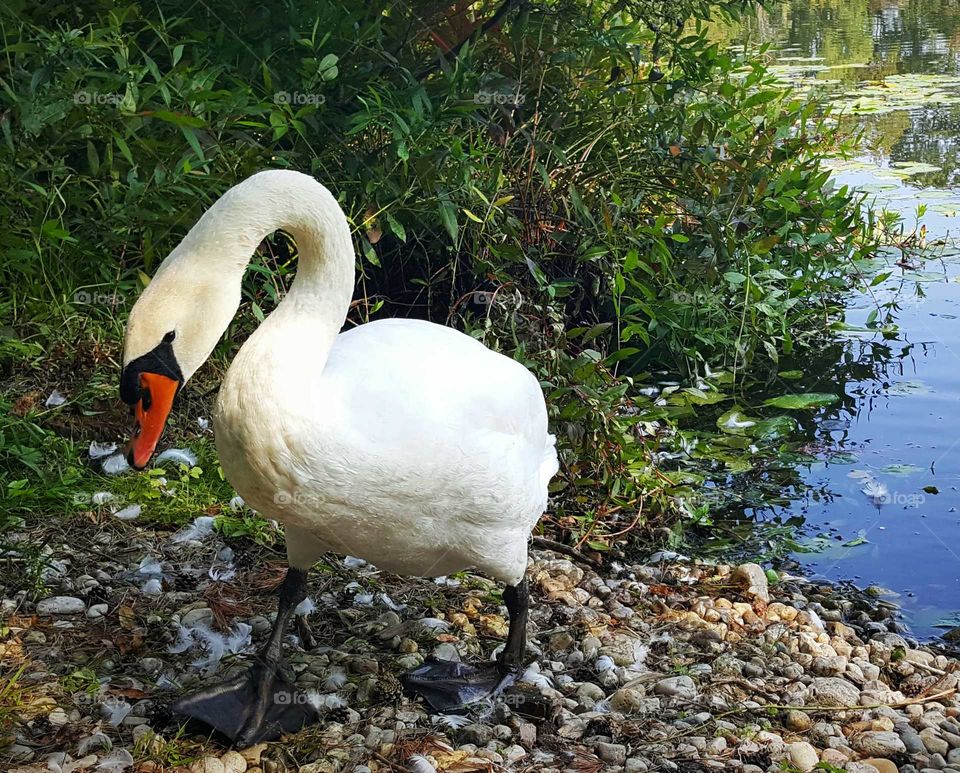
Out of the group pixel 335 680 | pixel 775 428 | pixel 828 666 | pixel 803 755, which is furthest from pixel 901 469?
pixel 335 680

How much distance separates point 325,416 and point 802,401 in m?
3.58

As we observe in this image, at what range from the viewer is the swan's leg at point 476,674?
3354 mm

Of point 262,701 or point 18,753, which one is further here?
point 262,701

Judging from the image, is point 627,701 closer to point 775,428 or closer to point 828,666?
point 828,666

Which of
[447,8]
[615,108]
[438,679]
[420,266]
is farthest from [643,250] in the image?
[438,679]

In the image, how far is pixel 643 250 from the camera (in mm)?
5855

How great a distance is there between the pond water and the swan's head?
2738 millimetres
